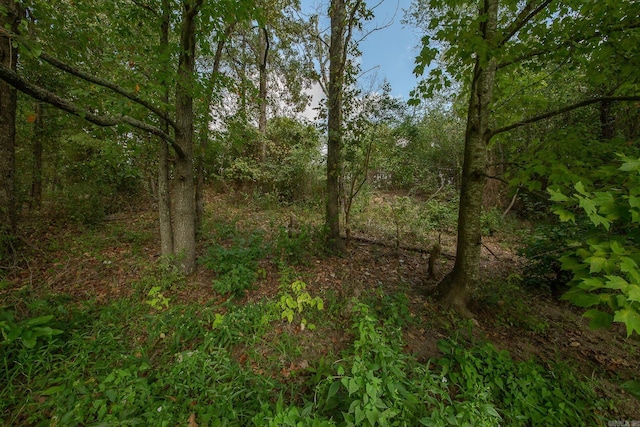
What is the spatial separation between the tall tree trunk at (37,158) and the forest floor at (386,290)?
127 cm

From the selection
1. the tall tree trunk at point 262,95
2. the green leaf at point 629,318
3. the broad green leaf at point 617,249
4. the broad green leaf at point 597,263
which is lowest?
the green leaf at point 629,318

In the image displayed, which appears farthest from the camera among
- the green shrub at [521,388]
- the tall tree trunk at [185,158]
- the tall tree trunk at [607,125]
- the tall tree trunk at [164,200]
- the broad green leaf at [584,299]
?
the tall tree trunk at [607,125]

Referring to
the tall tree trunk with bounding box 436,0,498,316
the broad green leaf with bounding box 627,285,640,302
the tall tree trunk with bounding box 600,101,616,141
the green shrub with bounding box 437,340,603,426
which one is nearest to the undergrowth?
the green shrub with bounding box 437,340,603,426

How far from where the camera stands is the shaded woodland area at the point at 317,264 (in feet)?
6.18

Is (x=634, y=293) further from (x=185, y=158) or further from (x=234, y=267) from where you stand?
(x=185, y=158)

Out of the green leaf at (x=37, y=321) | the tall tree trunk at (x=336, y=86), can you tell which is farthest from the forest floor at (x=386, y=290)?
the tall tree trunk at (x=336, y=86)

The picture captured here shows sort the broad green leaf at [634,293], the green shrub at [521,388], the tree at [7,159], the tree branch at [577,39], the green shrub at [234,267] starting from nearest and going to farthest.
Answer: the broad green leaf at [634,293] < the green shrub at [521,388] < the tree branch at [577,39] < the green shrub at [234,267] < the tree at [7,159]

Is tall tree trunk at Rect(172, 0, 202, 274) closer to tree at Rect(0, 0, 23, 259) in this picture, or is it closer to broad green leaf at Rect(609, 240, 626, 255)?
tree at Rect(0, 0, 23, 259)

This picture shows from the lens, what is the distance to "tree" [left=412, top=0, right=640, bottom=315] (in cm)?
246

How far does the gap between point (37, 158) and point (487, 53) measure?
883 centimetres

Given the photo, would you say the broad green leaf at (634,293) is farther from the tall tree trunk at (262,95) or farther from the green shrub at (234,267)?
the tall tree trunk at (262,95)

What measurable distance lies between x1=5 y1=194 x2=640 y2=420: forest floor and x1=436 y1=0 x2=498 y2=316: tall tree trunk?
301mm

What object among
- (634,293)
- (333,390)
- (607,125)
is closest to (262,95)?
(333,390)

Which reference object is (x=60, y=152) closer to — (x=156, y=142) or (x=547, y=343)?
(x=156, y=142)
